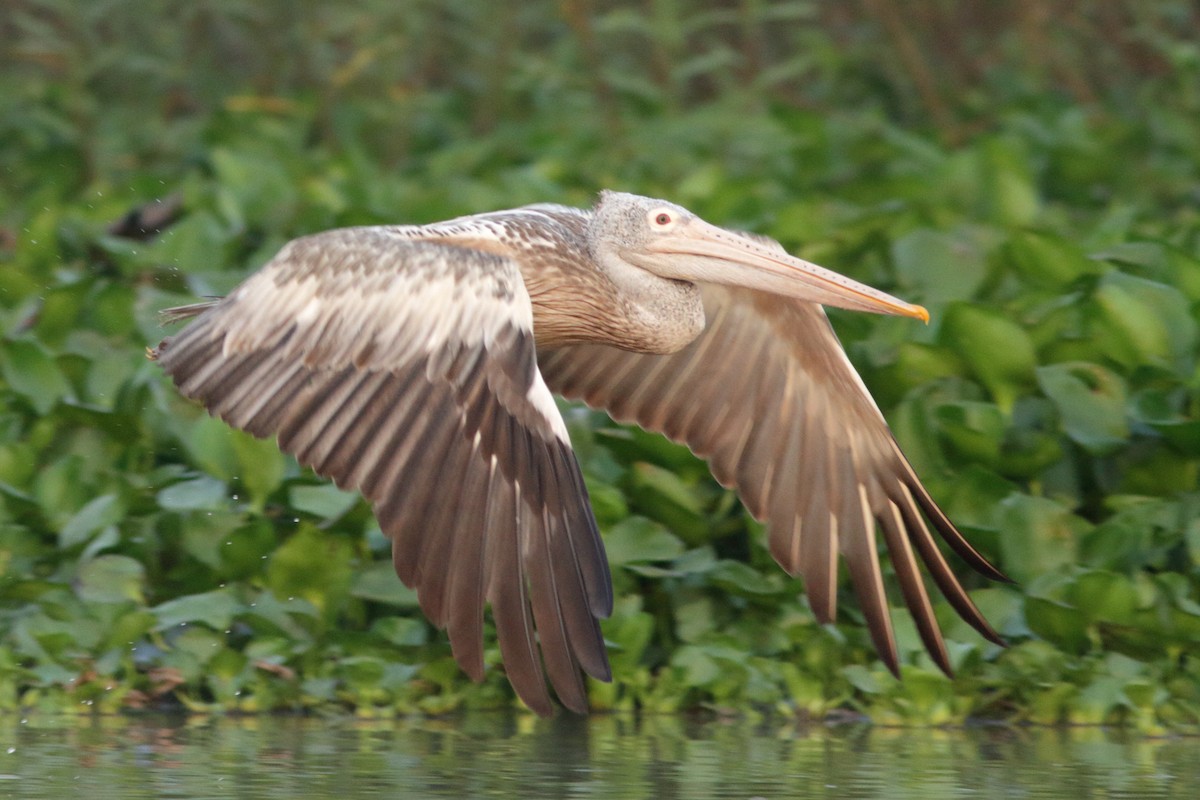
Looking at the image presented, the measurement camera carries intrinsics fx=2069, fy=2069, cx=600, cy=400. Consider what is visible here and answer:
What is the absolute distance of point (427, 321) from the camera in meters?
5.39

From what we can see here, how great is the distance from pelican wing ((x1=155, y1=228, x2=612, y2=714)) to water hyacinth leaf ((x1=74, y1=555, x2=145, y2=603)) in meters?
1.07

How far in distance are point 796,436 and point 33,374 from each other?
2739mm

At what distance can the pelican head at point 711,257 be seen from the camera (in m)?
6.16

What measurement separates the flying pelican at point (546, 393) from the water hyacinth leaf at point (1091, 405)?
876 mm

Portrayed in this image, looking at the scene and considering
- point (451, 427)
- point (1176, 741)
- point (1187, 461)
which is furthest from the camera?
point (1187, 461)

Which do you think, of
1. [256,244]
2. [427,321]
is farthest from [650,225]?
[256,244]

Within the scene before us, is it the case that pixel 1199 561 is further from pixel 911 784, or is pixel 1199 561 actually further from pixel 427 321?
pixel 427 321

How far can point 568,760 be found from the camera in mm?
5621

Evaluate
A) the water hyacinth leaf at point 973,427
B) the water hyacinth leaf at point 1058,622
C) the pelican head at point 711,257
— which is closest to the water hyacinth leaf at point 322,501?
the pelican head at point 711,257

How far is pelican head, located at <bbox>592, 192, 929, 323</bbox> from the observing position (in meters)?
6.16

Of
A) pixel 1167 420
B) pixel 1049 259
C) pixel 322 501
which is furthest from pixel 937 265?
pixel 322 501

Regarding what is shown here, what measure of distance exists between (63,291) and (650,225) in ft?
9.51

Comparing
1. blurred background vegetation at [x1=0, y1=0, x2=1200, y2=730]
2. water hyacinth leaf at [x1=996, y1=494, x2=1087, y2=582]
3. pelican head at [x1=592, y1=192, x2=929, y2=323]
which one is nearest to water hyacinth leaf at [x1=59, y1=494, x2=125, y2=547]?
blurred background vegetation at [x1=0, y1=0, x2=1200, y2=730]

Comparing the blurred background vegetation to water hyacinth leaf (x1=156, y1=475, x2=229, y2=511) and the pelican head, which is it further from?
the pelican head
